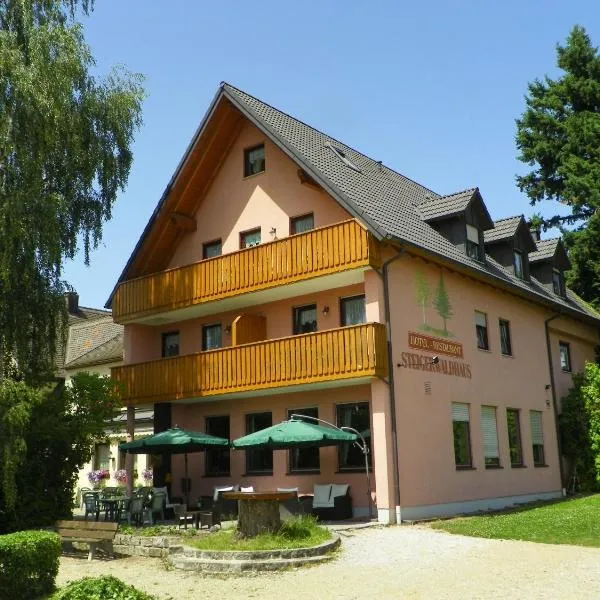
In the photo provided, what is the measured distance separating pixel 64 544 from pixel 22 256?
6736mm

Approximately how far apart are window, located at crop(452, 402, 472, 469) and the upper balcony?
4514 mm

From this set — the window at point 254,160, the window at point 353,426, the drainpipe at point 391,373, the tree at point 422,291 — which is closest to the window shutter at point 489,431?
the tree at point 422,291

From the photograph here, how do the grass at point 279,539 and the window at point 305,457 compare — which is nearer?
the grass at point 279,539

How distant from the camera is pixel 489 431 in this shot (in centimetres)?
2191

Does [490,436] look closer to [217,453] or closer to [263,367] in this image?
[263,367]

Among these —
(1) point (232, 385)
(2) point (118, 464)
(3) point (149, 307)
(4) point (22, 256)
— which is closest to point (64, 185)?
(4) point (22, 256)

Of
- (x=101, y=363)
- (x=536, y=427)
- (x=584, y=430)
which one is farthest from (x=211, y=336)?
(x=101, y=363)

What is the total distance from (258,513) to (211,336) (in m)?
10.7

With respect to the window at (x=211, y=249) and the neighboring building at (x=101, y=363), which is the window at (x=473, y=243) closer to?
the window at (x=211, y=249)

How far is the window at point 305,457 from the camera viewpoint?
2044 centimetres

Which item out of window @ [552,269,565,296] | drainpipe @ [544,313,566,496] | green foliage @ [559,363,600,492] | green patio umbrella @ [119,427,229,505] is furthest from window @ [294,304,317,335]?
window @ [552,269,565,296]

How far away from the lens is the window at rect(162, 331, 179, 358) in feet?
81.8

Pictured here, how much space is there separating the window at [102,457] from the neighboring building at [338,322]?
9.93 metres

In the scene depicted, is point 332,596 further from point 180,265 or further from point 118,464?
point 118,464
